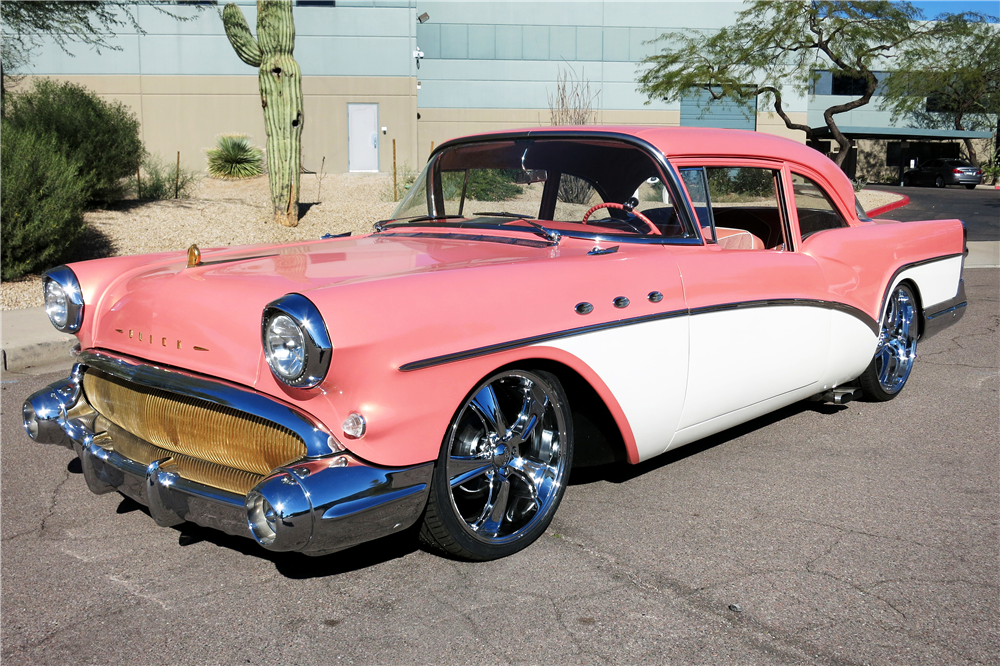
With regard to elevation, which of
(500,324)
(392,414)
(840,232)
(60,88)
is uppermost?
(60,88)

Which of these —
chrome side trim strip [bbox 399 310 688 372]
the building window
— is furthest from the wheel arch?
the building window

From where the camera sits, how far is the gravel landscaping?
11289 mm

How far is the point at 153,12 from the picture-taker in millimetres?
26219

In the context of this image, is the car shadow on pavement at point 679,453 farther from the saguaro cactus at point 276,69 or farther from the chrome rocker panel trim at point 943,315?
the saguaro cactus at point 276,69

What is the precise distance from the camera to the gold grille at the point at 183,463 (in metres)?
2.68

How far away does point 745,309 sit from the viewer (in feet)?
11.9

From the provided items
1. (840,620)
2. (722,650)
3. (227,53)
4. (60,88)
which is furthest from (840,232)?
(227,53)

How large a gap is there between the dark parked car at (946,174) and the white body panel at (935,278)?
114 ft

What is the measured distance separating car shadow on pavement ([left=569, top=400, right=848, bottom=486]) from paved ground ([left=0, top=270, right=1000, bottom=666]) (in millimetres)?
23

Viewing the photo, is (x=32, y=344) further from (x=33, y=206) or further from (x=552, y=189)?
(x=552, y=189)

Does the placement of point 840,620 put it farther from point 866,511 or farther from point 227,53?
point 227,53

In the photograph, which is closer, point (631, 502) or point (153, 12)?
point (631, 502)

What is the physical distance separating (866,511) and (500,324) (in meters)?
1.76

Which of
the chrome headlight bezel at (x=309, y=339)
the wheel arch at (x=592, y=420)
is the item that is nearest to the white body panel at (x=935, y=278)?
the wheel arch at (x=592, y=420)
